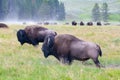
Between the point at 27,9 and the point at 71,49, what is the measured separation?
107122 millimetres

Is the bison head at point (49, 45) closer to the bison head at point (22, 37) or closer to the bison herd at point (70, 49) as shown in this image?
the bison herd at point (70, 49)

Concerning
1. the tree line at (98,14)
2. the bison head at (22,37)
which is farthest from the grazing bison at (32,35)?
the tree line at (98,14)

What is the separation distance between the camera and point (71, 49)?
510 inches

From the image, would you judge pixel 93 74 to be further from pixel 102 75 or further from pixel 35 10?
pixel 35 10

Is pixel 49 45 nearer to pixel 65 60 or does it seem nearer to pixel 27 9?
pixel 65 60

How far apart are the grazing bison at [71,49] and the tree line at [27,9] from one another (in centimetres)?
9637

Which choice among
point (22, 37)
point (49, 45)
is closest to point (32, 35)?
point (22, 37)

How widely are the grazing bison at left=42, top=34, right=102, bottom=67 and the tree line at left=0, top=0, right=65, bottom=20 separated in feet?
316

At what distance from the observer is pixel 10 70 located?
9.38 m

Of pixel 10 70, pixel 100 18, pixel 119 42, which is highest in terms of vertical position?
pixel 10 70

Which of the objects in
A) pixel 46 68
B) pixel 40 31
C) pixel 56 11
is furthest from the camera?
pixel 56 11

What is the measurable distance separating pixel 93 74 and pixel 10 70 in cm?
213

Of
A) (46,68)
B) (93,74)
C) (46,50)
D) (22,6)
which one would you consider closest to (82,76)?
(93,74)

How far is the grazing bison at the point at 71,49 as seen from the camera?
12.5 metres
